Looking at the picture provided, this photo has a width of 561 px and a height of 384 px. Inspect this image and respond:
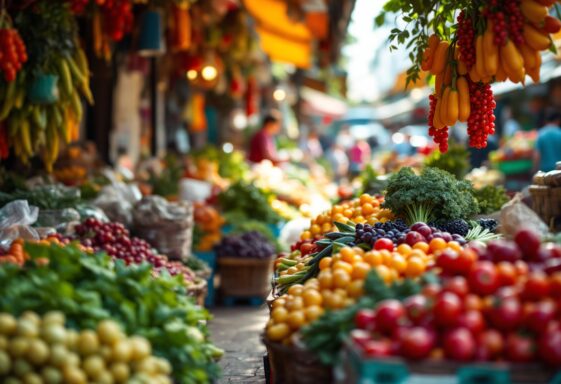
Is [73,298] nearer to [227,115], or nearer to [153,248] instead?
[153,248]

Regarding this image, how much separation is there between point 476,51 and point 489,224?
1.21 m

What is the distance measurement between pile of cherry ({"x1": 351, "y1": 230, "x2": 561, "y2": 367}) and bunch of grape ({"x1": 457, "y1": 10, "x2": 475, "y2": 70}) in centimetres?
148

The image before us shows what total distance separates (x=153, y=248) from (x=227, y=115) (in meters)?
13.0

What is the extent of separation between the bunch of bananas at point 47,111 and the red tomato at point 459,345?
4.67 meters

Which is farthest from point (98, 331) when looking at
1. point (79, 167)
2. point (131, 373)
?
point (79, 167)

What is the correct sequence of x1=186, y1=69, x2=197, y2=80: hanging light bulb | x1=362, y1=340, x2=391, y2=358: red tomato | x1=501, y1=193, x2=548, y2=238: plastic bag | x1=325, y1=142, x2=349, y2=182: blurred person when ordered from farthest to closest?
x1=325, y1=142, x2=349, y2=182: blurred person
x1=186, y1=69, x2=197, y2=80: hanging light bulb
x1=501, y1=193, x2=548, y2=238: plastic bag
x1=362, y1=340, x2=391, y2=358: red tomato

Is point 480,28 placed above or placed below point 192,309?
above

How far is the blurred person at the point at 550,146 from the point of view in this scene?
908cm

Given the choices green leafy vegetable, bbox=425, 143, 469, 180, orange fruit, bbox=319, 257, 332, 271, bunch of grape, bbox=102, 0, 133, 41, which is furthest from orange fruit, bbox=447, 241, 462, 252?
bunch of grape, bbox=102, 0, 133, 41

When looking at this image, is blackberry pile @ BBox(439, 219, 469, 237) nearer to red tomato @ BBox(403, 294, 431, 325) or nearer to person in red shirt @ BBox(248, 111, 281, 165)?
red tomato @ BBox(403, 294, 431, 325)

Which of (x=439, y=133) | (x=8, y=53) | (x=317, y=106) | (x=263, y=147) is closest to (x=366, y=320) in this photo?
(x=439, y=133)

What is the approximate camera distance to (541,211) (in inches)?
167

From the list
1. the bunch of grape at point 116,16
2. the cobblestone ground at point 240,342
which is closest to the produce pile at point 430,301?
the cobblestone ground at point 240,342

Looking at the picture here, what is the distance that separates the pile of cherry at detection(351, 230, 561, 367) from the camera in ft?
8.12
